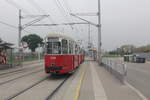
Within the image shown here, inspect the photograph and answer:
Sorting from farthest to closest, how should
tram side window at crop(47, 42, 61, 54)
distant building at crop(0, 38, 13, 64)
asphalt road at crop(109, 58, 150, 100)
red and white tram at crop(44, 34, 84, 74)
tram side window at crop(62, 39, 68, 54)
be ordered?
distant building at crop(0, 38, 13, 64) < tram side window at crop(62, 39, 68, 54) < tram side window at crop(47, 42, 61, 54) < red and white tram at crop(44, 34, 84, 74) < asphalt road at crop(109, 58, 150, 100)

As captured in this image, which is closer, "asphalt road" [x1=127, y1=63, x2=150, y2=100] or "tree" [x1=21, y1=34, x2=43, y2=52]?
"asphalt road" [x1=127, y1=63, x2=150, y2=100]

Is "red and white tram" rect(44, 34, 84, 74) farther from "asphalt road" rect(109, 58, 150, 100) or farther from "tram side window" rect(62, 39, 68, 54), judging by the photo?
"asphalt road" rect(109, 58, 150, 100)

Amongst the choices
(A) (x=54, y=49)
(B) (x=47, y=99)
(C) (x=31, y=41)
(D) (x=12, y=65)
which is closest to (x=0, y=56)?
(D) (x=12, y=65)

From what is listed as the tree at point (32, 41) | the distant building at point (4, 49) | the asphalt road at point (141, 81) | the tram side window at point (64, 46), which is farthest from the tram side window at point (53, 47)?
the tree at point (32, 41)

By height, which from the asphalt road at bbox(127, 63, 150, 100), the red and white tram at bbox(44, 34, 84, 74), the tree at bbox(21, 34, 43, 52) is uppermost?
the tree at bbox(21, 34, 43, 52)

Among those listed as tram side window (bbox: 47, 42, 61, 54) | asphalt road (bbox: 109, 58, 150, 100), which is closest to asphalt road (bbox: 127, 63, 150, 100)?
asphalt road (bbox: 109, 58, 150, 100)

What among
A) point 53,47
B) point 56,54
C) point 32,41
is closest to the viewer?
point 56,54

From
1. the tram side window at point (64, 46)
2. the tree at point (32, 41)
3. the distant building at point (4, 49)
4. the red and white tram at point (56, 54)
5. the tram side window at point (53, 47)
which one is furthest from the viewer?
the tree at point (32, 41)

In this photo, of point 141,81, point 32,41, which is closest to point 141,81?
point 141,81

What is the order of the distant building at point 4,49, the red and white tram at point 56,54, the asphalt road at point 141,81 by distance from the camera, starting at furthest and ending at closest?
1. the distant building at point 4,49
2. the red and white tram at point 56,54
3. the asphalt road at point 141,81

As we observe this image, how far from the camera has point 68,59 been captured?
15.9 meters

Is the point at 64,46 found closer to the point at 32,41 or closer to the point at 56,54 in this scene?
the point at 56,54

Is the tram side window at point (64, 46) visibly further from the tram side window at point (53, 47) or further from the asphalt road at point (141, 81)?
the asphalt road at point (141, 81)

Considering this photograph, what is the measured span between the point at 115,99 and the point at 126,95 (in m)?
0.99
